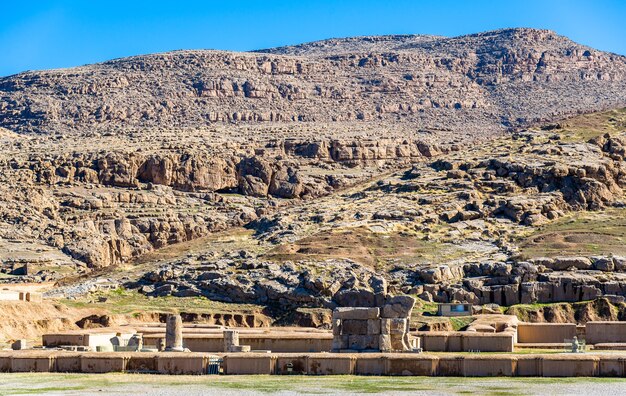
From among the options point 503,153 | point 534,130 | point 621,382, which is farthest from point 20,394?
point 534,130

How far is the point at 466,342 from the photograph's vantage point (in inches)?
2232

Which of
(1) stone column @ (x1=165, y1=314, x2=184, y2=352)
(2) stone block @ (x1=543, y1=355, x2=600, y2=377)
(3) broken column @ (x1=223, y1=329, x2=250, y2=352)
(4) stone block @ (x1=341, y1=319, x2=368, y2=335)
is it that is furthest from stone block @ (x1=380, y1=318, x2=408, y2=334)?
(2) stone block @ (x1=543, y1=355, x2=600, y2=377)

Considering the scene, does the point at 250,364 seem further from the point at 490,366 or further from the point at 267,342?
the point at 267,342

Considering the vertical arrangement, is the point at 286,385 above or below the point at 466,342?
below

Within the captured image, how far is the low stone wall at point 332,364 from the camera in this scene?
4319 centimetres

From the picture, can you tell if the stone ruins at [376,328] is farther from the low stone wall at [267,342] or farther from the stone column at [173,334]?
the stone column at [173,334]

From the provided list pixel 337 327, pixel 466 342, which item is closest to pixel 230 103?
pixel 466 342

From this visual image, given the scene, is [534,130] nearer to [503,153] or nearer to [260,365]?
[503,153]

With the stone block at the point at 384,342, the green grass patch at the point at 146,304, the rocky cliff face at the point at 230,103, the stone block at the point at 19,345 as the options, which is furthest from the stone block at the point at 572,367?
the rocky cliff face at the point at 230,103

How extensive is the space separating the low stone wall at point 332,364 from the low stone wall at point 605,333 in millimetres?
18343

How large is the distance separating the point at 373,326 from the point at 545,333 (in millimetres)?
15814

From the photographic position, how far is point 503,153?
371 feet

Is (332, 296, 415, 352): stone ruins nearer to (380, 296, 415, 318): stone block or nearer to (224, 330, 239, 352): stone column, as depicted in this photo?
(380, 296, 415, 318): stone block

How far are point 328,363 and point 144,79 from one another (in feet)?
506
